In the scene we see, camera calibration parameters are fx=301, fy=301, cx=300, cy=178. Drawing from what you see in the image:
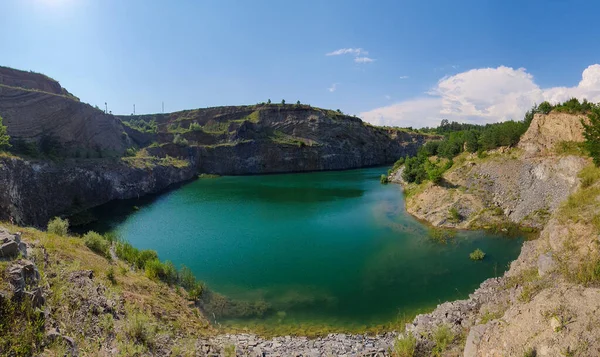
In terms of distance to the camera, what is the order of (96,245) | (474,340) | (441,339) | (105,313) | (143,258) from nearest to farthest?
(474,340)
(441,339)
(105,313)
(96,245)
(143,258)

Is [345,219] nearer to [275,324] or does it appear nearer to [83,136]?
[275,324]

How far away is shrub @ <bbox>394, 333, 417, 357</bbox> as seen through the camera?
10803 millimetres

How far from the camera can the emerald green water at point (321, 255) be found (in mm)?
17656

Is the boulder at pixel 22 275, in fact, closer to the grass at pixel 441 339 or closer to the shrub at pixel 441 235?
the grass at pixel 441 339

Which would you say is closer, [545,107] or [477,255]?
[477,255]

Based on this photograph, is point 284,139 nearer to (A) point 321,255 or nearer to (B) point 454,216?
(B) point 454,216

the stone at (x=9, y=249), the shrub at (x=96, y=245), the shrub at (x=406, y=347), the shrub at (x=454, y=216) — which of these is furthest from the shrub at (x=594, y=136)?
the shrub at (x=96, y=245)

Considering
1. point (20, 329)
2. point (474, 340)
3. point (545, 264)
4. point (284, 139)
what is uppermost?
point (284, 139)

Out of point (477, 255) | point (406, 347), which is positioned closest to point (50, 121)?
point (406, 347)

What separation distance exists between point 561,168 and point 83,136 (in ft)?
230

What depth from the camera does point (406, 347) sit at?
1084cm

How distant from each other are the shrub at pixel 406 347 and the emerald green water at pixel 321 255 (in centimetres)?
443

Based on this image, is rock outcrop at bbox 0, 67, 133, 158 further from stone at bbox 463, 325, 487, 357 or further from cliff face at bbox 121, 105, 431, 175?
stone at bbox 463, 325, 487, 357

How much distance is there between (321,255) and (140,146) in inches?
2938
